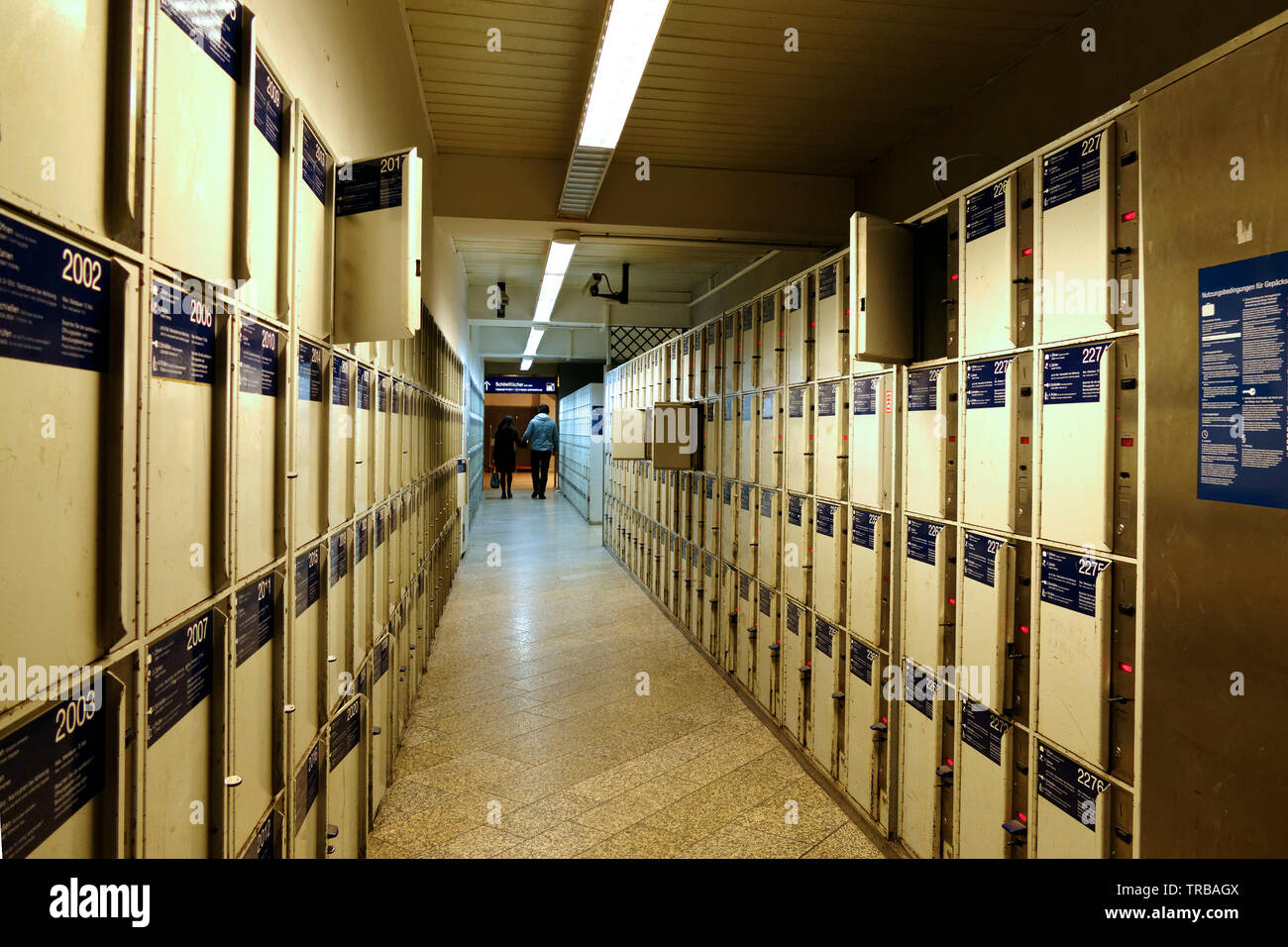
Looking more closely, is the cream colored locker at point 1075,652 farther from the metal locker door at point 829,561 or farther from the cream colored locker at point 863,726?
the metal locker door at point 829,561

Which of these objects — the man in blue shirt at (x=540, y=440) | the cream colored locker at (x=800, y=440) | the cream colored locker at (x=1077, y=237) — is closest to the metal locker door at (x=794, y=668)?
the cream colored locker at (x=800, y=440)

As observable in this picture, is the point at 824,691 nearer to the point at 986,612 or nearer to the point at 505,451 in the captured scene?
the point at 986,612

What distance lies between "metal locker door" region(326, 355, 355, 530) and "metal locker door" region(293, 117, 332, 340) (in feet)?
0.57

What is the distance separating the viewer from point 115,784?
3.25ft

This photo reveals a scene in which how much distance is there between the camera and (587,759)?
3.56 metres

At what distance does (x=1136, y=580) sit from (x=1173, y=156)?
929 mm

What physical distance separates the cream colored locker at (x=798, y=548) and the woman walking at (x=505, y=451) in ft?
37.5

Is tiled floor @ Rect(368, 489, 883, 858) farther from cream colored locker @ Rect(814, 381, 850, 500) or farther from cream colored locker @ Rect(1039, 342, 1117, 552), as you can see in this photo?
cream colored locker @ Rect(1039, 342, 1117, 552)

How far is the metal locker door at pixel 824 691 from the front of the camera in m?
3.34

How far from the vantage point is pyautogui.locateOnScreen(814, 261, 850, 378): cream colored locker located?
323 cm

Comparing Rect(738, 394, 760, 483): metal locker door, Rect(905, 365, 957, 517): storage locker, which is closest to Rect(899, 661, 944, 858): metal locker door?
Rect(905, 365, 957, 517): storage locker

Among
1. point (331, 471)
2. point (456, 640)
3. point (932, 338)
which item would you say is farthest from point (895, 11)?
point (456, 640)

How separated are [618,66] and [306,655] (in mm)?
2529

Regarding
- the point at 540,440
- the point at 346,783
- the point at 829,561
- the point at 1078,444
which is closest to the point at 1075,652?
the point at 1078,444
